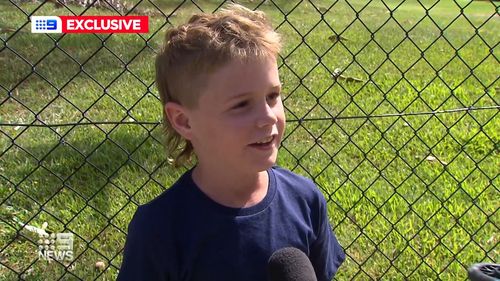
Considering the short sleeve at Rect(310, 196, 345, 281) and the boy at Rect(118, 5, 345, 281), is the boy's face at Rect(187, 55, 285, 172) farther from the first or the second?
the short sleeve at Rect(310, 196, 345, 281)

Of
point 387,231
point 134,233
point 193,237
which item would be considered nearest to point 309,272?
point 193,237

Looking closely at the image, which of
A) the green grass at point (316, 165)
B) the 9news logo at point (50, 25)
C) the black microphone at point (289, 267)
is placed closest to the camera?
the black microphone at point (289, 267)

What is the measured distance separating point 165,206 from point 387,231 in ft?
5.69

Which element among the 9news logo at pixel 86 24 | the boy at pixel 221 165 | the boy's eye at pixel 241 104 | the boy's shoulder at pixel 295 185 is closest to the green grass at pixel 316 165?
the 9news logo at pixel 86 24

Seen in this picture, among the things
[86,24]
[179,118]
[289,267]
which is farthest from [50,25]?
[289,267]

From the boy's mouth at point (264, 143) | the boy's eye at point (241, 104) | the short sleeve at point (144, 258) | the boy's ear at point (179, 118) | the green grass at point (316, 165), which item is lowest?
the green grass at point (316, 165)

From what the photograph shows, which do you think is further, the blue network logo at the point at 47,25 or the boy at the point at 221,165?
the blue network logo at the point at 47,25

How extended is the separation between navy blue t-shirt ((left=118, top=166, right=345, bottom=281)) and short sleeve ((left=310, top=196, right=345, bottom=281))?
12cm

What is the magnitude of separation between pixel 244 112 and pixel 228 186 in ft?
0.77

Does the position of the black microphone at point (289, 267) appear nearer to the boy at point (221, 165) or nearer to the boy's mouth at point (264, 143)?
the boy at point (221, 165)

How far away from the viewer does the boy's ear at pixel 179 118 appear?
5.52ft

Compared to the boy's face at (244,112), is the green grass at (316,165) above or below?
below

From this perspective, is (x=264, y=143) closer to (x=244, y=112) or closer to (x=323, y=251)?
(x=244, y=112)

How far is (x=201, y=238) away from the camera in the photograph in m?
1.68
